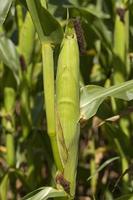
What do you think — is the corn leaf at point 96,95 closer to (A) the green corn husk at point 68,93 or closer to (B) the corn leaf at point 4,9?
(A) the green corn husk at point 68,93

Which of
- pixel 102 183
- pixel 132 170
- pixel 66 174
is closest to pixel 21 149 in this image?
pixel 102 183

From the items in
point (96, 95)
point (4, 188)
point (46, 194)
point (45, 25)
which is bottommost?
point (4, 188)

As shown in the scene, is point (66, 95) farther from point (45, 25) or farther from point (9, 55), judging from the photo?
point (9, 55)

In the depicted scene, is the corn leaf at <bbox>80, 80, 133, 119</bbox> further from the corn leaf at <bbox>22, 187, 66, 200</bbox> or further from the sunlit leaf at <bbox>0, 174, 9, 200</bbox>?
the sunlit leaf at <bbox>0, 174, 9, 200</bbox>

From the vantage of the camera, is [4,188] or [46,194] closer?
[46,194]

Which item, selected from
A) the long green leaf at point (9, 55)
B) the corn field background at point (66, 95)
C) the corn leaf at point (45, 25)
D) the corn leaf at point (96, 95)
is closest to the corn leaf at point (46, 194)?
the corn field background at point (66, 95)

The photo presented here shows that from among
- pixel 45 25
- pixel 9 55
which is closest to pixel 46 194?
pixel 45 25

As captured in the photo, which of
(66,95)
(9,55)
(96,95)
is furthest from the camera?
(9,55)

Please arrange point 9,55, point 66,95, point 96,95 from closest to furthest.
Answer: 1. point 66,95
2. point 96,95
3. point 9,55
